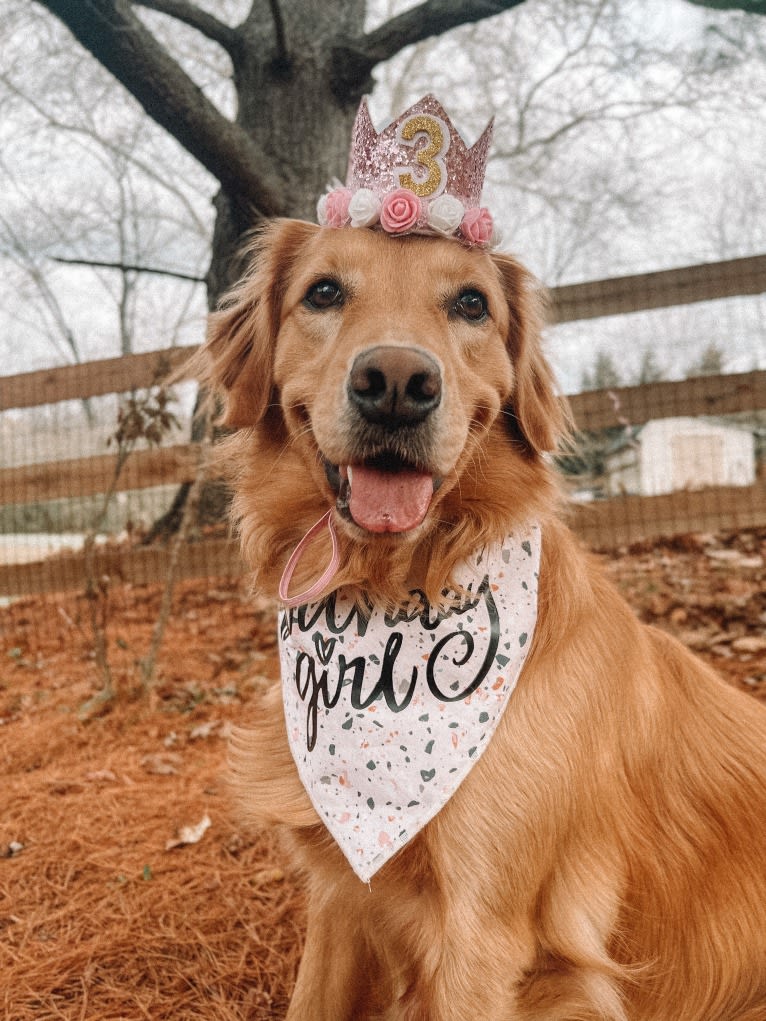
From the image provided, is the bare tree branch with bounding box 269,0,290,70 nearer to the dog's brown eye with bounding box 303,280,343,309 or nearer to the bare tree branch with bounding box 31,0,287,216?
the bare tree branch with bounding box 31,0,287,216

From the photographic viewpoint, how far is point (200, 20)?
4.69 meters

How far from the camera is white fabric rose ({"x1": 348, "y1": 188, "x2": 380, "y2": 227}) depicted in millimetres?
1935

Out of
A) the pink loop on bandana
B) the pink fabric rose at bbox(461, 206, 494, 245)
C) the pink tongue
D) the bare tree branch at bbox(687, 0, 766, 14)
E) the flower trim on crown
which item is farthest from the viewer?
the bare tree branch at bbox(687, 0, 766, 14)

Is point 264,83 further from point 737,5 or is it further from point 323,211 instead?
point 323,211

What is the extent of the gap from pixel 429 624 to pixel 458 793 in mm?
407

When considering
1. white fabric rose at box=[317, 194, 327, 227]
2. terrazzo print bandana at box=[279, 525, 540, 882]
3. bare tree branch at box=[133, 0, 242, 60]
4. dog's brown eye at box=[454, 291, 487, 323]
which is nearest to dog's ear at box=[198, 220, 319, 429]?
white fabric rose at box=[317, 194, 327, 227]

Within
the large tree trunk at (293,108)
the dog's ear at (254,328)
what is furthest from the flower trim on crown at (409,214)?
the large tree trunk at (293,108)

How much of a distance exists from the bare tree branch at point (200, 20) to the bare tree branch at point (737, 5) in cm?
296

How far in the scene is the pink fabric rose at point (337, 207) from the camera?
6.65 feet

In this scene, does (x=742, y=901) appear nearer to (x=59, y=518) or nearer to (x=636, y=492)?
(x=636, y=492)

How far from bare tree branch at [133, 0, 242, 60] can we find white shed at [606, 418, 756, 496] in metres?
3.92

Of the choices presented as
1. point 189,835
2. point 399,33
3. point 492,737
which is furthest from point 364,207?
point 399,33

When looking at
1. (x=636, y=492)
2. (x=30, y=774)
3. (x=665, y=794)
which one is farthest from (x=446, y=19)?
(x=30, y=774)

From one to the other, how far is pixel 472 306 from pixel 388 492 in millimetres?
685
